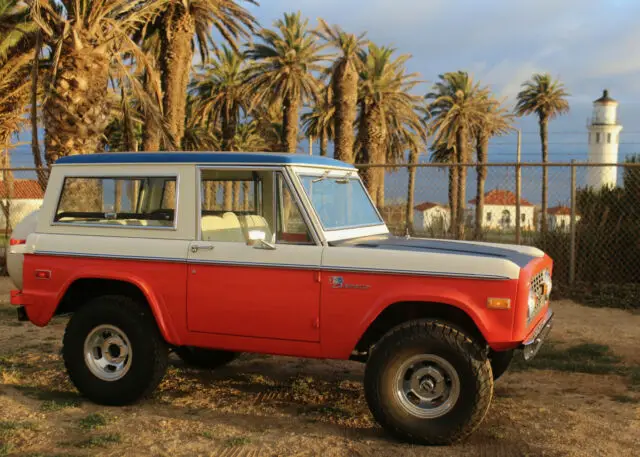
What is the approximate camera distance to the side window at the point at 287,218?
507cm

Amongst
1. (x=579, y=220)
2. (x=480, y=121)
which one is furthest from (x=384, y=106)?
(x=579, y=220)

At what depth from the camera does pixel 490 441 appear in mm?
4805

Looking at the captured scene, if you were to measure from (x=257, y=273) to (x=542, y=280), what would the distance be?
2183mm

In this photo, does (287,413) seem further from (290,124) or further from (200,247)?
(290,124)

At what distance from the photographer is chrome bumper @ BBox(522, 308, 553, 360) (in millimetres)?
4668

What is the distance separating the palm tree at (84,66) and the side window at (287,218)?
7.48 m

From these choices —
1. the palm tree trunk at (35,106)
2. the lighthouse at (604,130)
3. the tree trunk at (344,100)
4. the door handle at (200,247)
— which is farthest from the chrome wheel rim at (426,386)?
the lighthouse at (604,130)

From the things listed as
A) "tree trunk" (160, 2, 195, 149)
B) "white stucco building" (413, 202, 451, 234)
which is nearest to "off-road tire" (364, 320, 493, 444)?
"white stucco building" (413, 202, 451, 234)

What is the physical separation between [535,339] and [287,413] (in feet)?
6.64

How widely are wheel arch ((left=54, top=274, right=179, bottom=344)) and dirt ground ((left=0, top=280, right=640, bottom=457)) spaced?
73cm

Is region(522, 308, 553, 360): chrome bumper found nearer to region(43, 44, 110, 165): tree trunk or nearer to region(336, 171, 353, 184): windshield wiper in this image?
region(336, 171, 353, 184): windshield wiper

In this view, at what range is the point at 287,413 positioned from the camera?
5.45 metres

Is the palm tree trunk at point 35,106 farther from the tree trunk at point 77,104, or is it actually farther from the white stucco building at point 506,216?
the white stucco building at point 506,216

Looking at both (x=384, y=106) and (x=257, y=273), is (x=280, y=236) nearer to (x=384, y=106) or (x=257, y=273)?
(x=257, y=273)
